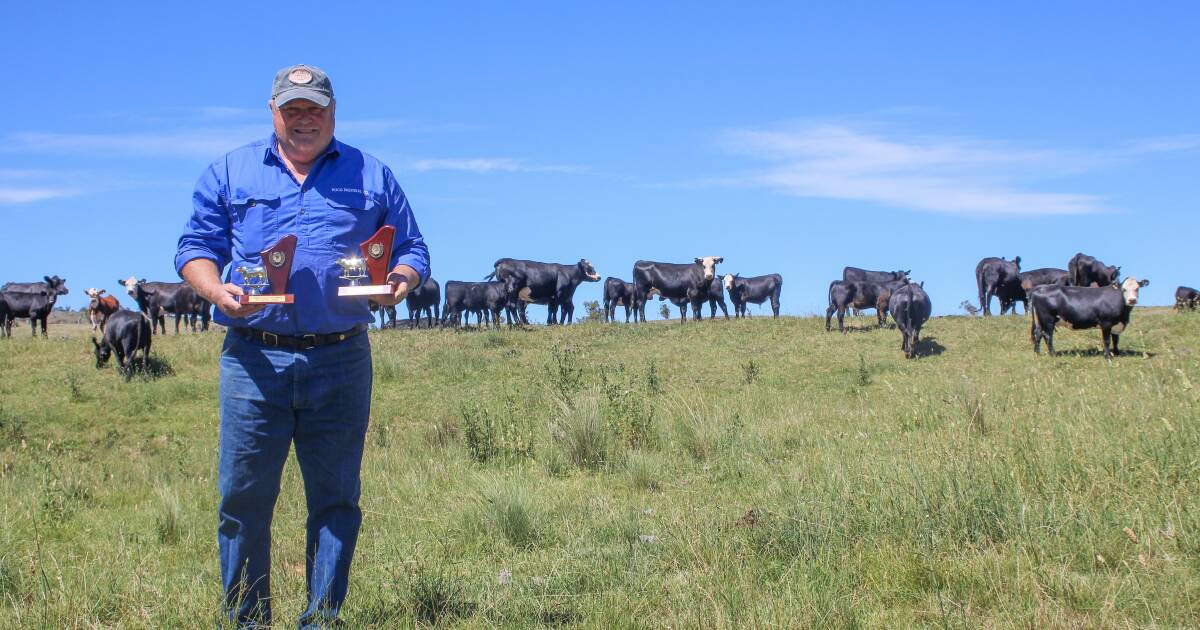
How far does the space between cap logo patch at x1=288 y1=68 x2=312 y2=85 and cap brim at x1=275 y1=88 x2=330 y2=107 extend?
46 millimetres

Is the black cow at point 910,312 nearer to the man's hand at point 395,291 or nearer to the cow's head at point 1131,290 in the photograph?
the cow's head at point 1131,290

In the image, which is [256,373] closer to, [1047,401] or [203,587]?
[203,587]

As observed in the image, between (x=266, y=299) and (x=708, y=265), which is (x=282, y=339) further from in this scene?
(x=708, y=265)

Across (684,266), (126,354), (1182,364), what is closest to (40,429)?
(126,354)

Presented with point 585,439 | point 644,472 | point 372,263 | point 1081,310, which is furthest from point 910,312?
point 372,263

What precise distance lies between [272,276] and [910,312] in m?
17.6

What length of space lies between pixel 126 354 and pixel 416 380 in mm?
5574

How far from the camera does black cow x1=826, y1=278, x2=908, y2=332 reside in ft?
82.9

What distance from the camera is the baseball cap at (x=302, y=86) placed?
426 cm

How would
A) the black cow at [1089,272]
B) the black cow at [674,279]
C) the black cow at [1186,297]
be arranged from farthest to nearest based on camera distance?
1. the black cow at [674,279]
2. the black cow at [1089,272]
3. the black cow at [1186,297]

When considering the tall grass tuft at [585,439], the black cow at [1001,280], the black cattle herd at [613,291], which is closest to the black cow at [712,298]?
the black cattle herd at [613,291]

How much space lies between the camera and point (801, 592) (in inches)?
172

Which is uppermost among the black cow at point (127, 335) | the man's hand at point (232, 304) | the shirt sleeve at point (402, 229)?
the shirt sleeve at point (402, 229)

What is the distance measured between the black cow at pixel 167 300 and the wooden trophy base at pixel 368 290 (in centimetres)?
3023
